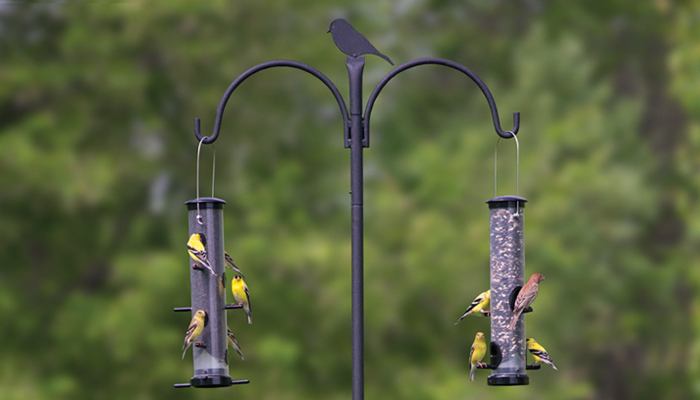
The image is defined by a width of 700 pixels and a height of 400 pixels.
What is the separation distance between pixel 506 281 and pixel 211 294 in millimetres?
1296

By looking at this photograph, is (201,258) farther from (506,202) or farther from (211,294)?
(506,202)

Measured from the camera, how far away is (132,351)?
55.6 ft

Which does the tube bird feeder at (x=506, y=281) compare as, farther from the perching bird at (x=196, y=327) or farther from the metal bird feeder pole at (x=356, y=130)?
the perching bird at (x=196, y=327)

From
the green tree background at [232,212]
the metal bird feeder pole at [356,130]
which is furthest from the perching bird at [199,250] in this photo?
the green tree background at [232,212]

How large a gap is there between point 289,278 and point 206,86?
231cm

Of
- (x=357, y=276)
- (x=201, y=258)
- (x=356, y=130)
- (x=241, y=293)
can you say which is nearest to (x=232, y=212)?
(x=241, y=293)

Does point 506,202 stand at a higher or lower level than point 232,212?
lower

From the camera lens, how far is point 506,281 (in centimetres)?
721

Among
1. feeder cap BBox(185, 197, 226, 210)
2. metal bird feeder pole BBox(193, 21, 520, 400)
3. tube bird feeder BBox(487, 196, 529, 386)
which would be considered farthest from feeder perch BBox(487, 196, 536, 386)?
feeder cap BBox(185, 197, 226, 210)

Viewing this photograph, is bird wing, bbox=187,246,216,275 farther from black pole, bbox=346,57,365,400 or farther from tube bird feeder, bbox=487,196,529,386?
tube bird feeder, bbox=487,196,529,386

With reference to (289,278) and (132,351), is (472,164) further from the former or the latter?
(132,351)

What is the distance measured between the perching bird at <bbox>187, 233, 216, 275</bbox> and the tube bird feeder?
4.13ft

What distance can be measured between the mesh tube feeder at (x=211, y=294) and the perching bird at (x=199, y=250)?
0.15ft

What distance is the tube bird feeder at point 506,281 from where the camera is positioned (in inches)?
282
